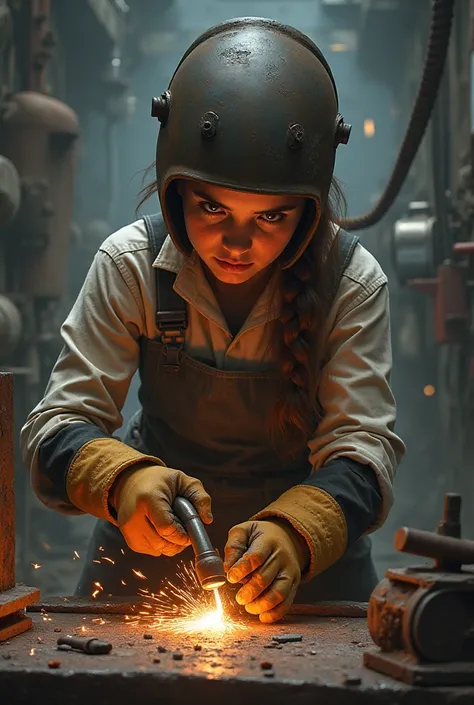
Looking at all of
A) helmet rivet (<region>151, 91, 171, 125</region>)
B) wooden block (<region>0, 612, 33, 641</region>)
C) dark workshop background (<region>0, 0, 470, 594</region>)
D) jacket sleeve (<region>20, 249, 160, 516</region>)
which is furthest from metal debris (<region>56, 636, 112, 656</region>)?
dark workshop background (<region>0, 0, 470, 594</region>)

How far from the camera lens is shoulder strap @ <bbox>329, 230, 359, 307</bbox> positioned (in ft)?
9.12

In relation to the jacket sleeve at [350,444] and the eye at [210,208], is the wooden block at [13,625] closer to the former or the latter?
the jacket sleeve at [350,444]

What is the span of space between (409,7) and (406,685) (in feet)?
31.1

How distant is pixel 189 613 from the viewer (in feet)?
8.06

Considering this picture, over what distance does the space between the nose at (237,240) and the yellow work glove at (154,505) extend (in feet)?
1.72

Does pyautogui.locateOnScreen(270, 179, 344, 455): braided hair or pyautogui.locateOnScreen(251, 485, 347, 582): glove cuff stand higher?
pyautogui.locateOnScreen(270, 179, 344, 455): braided hair

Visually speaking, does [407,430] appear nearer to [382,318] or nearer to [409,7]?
[409,7]

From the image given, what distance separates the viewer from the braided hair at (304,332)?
8.90 feet

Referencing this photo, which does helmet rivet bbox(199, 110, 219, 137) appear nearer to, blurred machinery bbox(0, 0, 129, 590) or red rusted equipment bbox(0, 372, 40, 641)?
red rusted equipment bbox(0, 372, 40, 641)

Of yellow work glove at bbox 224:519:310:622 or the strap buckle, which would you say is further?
the strap buckle

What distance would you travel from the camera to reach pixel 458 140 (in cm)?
729

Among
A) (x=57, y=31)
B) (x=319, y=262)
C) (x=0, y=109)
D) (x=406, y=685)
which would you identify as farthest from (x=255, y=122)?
(x=57, y=31)

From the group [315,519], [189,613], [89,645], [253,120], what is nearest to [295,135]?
[253,120]

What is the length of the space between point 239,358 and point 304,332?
19 cm
